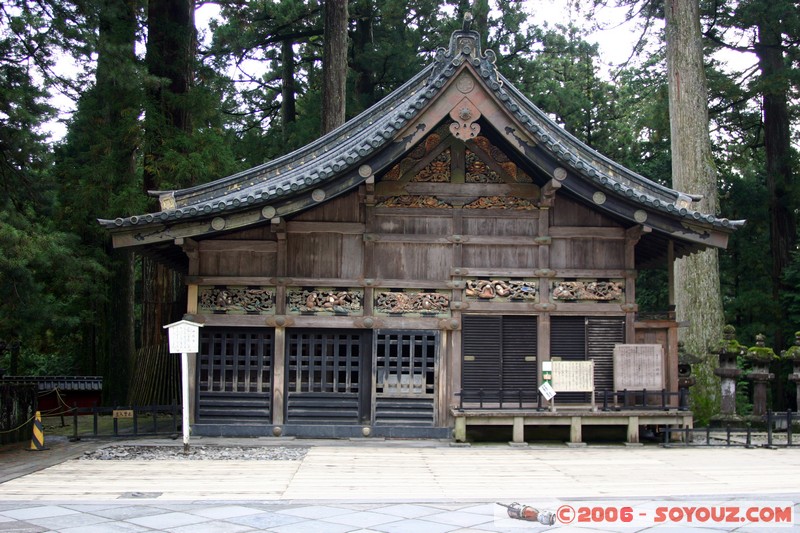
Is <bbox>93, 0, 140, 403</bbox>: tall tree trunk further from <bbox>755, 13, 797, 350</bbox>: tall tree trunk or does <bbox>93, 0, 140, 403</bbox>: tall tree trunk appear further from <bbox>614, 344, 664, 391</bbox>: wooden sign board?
<bbox>755, 13, 797, 350</bbox>: tall tree trunk

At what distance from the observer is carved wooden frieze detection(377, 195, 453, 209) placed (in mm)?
14758

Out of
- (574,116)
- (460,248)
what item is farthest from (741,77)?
(460,248)

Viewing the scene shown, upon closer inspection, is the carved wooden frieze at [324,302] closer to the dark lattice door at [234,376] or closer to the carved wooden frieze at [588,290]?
the dark lattice door at [234,376]

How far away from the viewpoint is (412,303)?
14.6 m

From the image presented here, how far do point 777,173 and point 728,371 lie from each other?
13.1 metres

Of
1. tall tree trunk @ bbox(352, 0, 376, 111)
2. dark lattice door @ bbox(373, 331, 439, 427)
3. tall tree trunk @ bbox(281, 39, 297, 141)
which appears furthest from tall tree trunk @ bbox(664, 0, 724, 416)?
tall tree trunk @ bbox(281, 39, 297, 141)

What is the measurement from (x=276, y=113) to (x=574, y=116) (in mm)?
13428

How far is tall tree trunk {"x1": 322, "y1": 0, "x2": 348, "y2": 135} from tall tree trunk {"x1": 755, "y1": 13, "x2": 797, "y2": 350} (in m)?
13.7

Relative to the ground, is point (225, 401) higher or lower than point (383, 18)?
lower

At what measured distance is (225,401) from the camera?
47.1 ft

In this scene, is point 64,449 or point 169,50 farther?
point 169,50

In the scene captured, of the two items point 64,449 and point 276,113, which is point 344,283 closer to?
point 64,449

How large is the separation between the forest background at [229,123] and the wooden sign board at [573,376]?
19.9 ft

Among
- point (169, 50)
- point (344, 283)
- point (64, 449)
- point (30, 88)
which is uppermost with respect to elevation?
point (169, 50)
